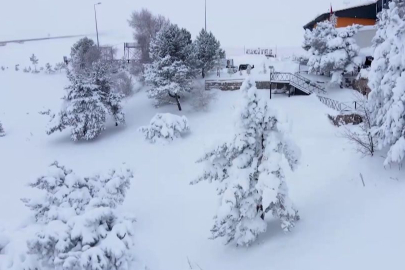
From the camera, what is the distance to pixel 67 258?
8.87m

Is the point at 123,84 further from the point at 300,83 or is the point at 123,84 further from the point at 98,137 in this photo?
the point at 300,83

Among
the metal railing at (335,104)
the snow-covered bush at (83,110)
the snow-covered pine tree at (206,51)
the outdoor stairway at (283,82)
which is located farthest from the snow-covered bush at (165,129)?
the metal railing at (335,104)

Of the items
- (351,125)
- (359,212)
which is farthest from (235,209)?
(351,125)

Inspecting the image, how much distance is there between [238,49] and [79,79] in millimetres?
43584

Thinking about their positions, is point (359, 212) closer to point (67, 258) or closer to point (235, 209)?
point (235, 209)

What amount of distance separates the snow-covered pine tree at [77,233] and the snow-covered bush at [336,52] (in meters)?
26.0

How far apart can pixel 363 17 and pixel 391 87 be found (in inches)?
1059

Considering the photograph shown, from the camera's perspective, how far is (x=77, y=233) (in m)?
9.38

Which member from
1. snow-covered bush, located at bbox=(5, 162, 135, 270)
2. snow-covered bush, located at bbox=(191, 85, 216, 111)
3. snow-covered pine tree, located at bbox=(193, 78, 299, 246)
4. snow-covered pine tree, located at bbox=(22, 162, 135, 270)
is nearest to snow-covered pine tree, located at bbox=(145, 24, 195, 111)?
snow-covered bush, located at bbox=(191, 85, 216, 111)

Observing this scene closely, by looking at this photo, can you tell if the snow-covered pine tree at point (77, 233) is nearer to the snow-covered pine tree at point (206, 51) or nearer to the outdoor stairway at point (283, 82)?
the outdoor stairway at point (283, 82)

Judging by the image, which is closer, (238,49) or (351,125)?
(351,125)

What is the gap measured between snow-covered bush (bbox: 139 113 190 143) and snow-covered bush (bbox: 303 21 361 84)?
1383 cm

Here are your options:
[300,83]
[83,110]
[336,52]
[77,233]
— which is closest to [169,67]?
[83,110]

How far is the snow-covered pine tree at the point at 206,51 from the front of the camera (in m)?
37.4
